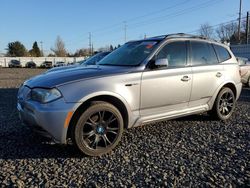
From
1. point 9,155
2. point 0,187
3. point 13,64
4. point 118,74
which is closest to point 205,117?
point 118,74

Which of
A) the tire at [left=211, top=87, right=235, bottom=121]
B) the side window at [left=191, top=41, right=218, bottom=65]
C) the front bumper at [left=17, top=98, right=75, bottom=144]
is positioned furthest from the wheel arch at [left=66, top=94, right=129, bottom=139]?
the tire at [left=211, top=87, right=235, bottom=121]

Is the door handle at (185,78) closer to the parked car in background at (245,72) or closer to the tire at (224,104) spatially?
the tire at (224,104)

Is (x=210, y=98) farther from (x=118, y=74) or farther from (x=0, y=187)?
(x=0, y=187)

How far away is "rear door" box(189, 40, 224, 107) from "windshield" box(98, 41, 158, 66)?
954mm

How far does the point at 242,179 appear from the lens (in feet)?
11.2

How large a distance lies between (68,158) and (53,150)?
0.41m

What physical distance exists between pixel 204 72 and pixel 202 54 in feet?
1.39

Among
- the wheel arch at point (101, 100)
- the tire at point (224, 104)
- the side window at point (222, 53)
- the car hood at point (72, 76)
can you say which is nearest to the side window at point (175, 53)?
the car hood at point (72, 76)

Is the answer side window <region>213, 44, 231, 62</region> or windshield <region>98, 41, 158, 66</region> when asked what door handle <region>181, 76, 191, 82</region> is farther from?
side window <region>213, 44, 231, 62</region>

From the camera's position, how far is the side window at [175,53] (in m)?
5.04

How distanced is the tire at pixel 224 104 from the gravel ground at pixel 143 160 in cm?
44

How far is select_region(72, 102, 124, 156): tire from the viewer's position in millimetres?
3988

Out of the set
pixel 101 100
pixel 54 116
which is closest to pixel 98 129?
pixel 101 100

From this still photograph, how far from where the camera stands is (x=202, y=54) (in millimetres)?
5691
